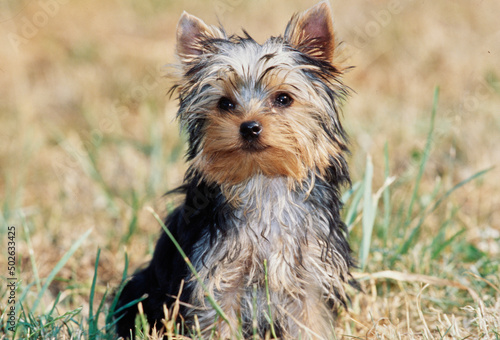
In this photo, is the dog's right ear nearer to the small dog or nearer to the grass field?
the small dog

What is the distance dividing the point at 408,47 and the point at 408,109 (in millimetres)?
1555

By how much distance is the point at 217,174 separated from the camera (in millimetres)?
3324

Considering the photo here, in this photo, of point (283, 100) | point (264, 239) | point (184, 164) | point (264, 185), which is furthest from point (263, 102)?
point (184, 164)

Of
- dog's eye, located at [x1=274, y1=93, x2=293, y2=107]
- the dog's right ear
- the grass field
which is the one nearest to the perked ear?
Result: the grass field

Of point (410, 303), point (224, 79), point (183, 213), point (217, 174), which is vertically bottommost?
point (410, 303)

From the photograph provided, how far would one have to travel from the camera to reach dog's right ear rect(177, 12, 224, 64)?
3.60 metres

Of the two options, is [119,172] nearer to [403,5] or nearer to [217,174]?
[217,174]

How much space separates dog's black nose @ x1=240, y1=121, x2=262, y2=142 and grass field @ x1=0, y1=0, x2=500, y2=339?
786 millimetres

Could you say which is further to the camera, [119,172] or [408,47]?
[408,47]

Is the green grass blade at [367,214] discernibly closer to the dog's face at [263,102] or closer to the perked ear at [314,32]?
the dog's face at [263,102]

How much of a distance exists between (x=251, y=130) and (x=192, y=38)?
85 centimetres

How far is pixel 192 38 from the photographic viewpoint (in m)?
3.65

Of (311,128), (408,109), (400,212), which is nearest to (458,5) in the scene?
(408,109)

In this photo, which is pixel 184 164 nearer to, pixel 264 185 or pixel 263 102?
pixel 264 185
